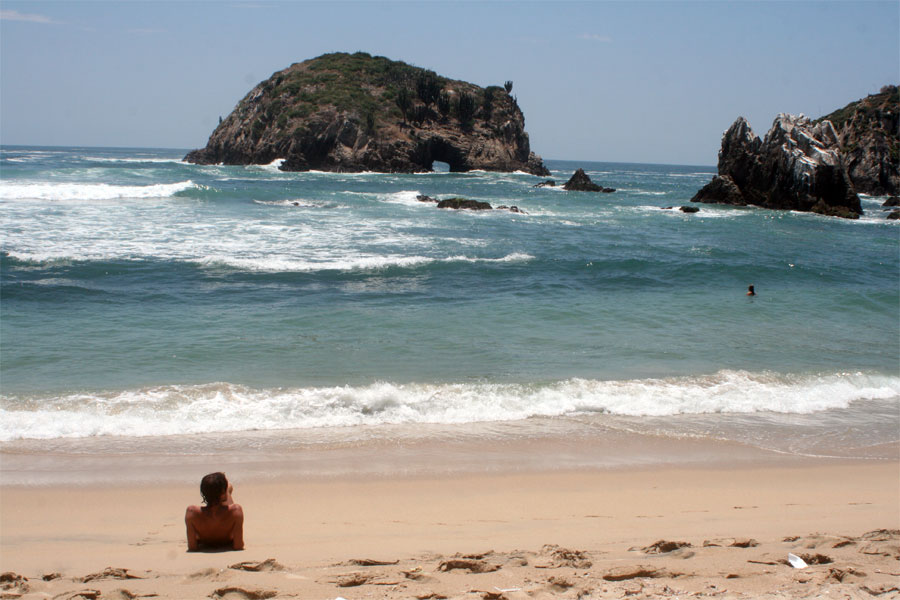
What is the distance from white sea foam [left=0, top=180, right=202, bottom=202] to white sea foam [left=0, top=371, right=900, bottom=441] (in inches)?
1036

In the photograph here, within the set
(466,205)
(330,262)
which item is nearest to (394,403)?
(330,262)

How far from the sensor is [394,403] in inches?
332

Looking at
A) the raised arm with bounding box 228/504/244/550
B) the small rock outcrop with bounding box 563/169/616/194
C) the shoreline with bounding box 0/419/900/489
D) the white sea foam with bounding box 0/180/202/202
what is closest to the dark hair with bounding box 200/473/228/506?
the raised arm with bounding box 228/504/244/550

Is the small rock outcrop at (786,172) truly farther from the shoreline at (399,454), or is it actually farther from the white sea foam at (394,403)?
the shoreline at (399,454)

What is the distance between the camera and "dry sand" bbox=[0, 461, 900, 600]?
3848 mm

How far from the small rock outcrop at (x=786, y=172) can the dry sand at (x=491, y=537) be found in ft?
125

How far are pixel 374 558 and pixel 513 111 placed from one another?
273ft

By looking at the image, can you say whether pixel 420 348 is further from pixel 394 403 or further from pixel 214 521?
pixel 214 521

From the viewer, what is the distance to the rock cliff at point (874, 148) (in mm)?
52969

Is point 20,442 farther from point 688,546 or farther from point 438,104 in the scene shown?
point 438,104

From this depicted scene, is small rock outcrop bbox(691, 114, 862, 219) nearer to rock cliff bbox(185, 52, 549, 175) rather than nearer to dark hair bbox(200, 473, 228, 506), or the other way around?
rock cliff bbox(185, 52, 549, 175)

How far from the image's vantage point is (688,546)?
4629 millimetres

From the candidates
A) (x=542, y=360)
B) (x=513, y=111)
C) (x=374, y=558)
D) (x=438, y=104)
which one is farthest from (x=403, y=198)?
(x=513, y=111)

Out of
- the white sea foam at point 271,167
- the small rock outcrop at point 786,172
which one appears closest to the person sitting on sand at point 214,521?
the small rock outcrop at point 786,172
